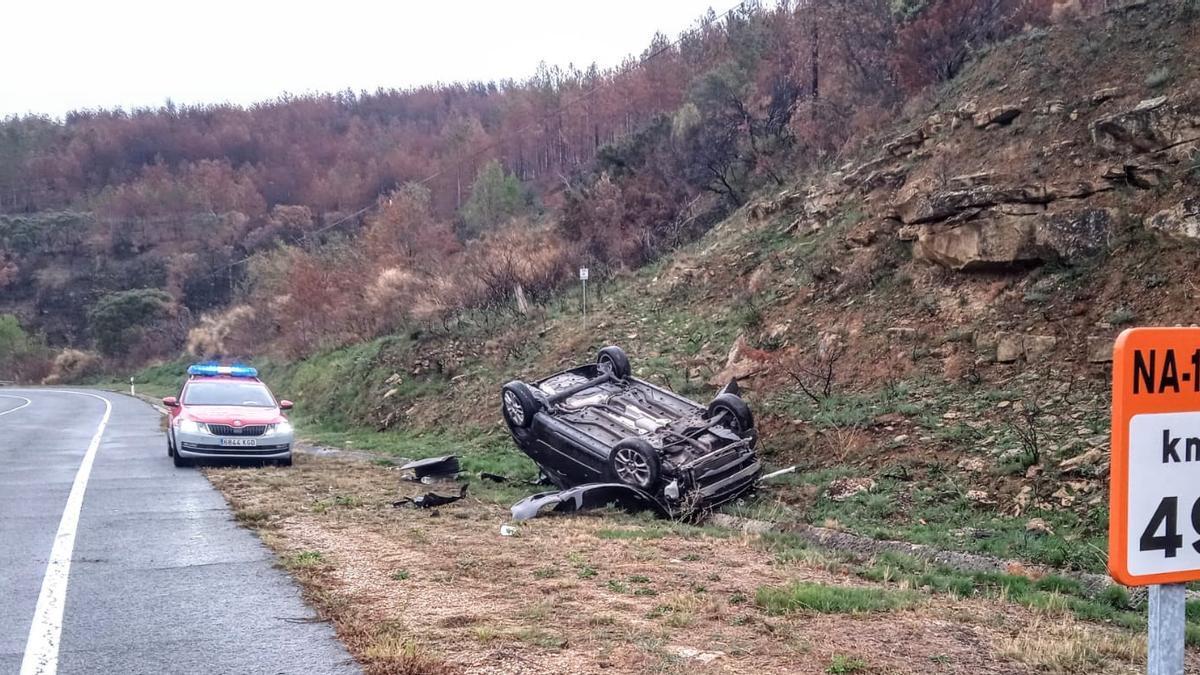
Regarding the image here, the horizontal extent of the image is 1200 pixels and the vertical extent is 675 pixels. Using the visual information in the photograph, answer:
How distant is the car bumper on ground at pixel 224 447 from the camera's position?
14.6 metres

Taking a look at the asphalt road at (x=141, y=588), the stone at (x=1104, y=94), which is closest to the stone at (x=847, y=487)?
the asphalt road at (x=141, y=588)

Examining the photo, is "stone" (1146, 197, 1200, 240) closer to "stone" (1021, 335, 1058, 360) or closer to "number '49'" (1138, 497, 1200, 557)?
"stone" (1021, 335, 1058, 360)

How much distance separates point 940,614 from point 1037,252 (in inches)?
354

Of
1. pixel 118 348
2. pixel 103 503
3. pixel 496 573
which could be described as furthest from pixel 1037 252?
pixel 118 348

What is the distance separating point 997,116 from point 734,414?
26.1ft

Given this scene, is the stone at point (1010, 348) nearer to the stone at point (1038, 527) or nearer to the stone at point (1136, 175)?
the stone at point (1136, 175)

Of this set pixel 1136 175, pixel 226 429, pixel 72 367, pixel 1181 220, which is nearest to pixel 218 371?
pixel 226 429

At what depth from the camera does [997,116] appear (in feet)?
52.9

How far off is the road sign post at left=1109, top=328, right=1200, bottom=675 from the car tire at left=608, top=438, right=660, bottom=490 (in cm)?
838

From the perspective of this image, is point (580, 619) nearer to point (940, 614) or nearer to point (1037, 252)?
point (940, 614)

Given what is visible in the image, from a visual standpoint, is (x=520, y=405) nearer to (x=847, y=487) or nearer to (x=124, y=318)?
(x=847, y=487)

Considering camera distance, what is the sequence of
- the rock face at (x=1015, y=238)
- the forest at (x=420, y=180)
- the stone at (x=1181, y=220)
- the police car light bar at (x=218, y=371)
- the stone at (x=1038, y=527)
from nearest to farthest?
the stone at (x=1038, y=527), the stone at (x=1181, y=220), the rock face at (x=1015, y=238), the police car light bar at (x=218, y=371), the forest at (x=420, y=180)

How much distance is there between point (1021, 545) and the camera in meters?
8.66

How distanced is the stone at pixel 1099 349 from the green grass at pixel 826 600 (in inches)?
252
